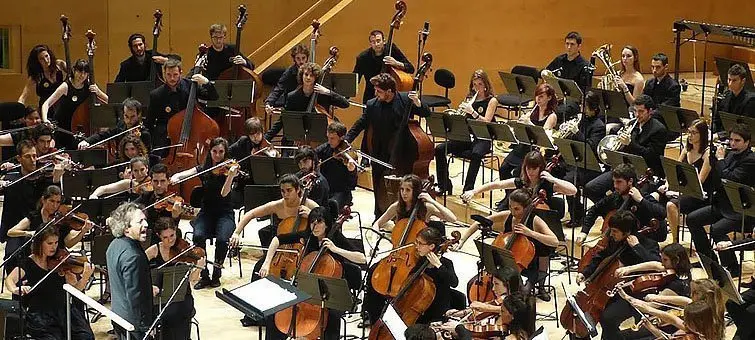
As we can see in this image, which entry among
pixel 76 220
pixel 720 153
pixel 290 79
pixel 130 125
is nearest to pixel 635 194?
pixel 720 153

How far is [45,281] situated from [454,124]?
3823 millimetres

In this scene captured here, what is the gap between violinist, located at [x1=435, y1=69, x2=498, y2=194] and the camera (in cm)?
1188

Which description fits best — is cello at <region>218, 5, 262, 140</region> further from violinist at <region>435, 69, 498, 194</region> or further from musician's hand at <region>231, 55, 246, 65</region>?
violinist at <region>435, 69, 498, 194</region>

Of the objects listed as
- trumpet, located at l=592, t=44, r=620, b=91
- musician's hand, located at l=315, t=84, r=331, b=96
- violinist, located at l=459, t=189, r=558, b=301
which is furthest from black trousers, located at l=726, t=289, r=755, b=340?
musician's hand, located at l=315, t=84, r=331, b=96

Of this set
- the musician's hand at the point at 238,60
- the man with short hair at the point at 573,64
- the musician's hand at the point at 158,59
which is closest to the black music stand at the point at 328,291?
the musician's hand at the point at 238,60

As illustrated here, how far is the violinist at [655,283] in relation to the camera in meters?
8.23

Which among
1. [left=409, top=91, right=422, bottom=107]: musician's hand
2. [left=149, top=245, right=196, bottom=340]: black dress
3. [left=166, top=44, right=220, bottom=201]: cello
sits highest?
[left=409, top=91, right=422, bottom=107]: musician's hand

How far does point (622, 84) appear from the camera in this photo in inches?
461

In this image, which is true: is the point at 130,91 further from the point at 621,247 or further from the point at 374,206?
the point at 621,247

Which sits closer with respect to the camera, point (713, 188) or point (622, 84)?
point (713, 188)

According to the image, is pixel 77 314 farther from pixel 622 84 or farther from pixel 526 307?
pixel 622 84

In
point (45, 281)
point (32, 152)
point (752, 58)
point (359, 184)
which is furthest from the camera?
point (752, 58)

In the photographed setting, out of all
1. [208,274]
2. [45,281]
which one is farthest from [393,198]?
[45,281]

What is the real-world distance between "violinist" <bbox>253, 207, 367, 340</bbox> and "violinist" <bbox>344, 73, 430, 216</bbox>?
2208 millimetres
